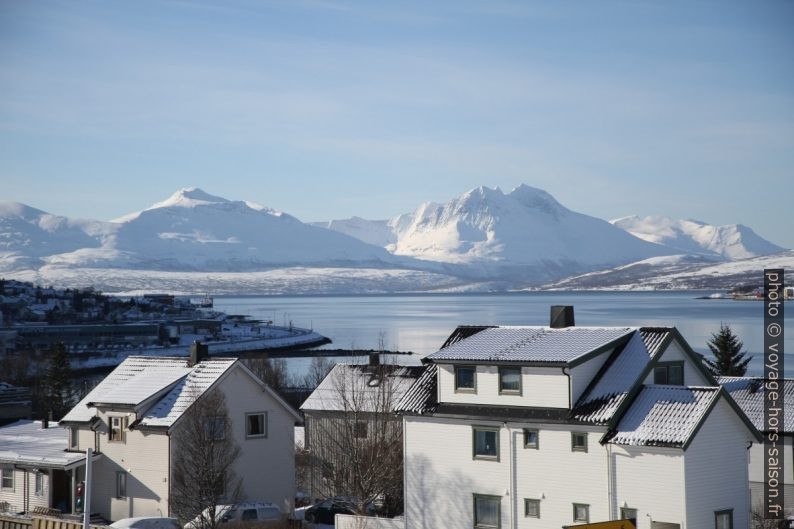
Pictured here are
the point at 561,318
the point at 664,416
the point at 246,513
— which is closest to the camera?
the point at 664,416

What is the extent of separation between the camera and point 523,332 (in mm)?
30828

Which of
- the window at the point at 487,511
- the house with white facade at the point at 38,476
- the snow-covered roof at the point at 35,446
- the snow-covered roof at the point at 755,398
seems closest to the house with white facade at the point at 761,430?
the snow-covered roof at the point at 755,398

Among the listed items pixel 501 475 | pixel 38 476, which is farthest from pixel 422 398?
pixel 38 476

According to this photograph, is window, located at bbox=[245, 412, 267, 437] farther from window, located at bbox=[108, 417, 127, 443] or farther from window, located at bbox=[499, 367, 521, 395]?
window, located at bbox=[499, 367, 521, 395]

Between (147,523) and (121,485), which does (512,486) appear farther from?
(121,485)

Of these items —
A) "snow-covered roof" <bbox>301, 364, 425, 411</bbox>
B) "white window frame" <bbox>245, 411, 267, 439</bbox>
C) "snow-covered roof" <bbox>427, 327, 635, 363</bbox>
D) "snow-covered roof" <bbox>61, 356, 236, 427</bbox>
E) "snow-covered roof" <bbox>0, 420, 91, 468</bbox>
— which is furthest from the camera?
"snow-covered roof" <bbox>301, 364, 425, 411</bbox>

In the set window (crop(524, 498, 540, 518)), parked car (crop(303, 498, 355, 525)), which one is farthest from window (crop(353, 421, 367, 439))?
window (crop(524, 498, 540, 518))

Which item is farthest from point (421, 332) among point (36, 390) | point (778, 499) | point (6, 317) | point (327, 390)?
point (778, 499)

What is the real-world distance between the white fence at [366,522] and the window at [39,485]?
1105 centimetres

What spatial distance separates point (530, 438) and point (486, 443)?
133cm

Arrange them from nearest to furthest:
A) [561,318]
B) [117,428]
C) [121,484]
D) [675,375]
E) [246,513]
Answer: [675,375] → [561,318] → [246,513] → [121,484] → [117,428]

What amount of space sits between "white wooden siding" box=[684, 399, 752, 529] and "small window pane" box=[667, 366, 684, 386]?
235cm

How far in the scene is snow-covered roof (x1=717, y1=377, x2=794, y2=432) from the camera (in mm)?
34281

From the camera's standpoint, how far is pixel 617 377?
28000mm
